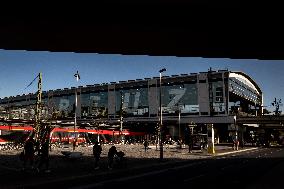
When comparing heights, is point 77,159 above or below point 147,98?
below

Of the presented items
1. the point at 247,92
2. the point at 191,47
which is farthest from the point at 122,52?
the point at 247,92

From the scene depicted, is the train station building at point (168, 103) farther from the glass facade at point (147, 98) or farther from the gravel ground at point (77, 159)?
the gravel ground at point (77, 159)

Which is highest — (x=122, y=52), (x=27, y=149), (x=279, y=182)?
(x=122, y=52)

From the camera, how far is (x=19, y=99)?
431 feet

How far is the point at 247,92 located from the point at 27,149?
305 ft

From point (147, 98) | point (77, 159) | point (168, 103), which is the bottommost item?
point (77, 159)

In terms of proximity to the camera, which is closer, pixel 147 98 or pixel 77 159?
pixel 77 159

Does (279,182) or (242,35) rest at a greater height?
(242,35)

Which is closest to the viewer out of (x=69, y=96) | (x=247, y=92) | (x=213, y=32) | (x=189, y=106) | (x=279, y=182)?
(x=213, y=32)

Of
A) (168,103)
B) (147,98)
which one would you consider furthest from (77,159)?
(147,98)

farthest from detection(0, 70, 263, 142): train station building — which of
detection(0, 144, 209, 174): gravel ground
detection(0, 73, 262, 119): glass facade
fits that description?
detection(0, 144, 209, 174): gravel ground

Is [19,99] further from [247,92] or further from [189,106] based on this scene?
[247,92]

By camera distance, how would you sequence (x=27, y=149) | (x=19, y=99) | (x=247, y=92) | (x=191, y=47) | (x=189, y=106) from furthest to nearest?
(x=19, y=99), (x=247, y=92), (x=189, y=106), (x=27, y=149), (x=191, y=47)

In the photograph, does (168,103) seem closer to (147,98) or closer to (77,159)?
(147,98)
